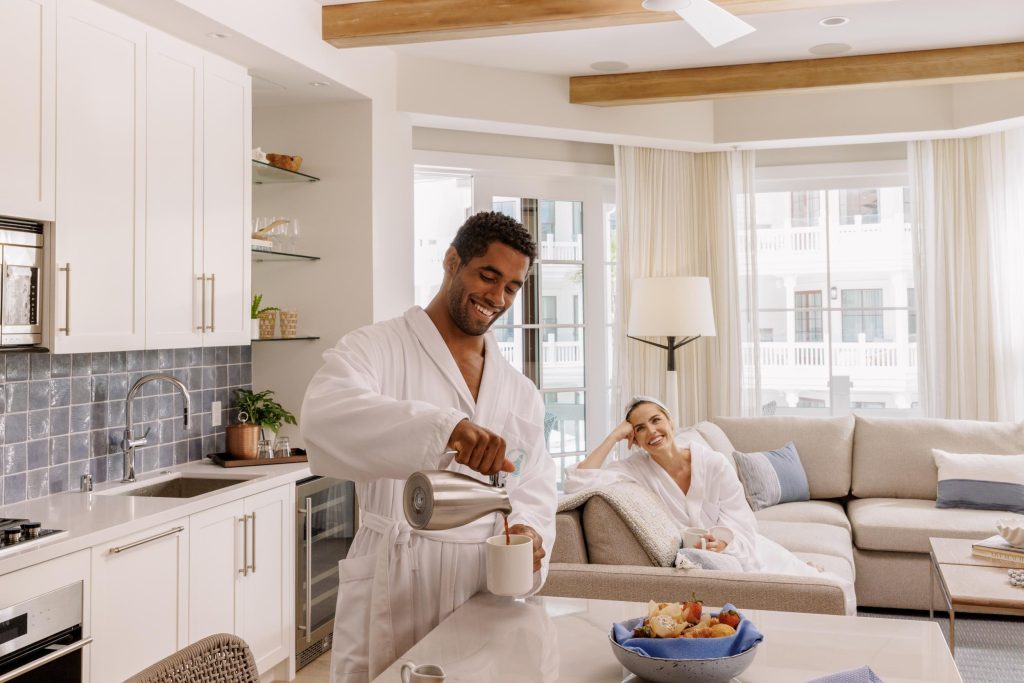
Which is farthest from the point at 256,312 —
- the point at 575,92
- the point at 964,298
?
the point at 964,298

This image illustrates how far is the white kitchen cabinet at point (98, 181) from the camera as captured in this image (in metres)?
2.50

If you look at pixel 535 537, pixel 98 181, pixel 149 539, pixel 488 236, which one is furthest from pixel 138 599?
pixel 488 236

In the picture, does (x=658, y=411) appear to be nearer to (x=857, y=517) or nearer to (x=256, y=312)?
(x=857, y=517)

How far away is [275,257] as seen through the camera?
396 cm

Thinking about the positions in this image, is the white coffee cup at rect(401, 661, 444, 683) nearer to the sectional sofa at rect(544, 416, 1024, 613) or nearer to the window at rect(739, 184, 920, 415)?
the sectional sofa at rect(544, 416, 1024, 613)

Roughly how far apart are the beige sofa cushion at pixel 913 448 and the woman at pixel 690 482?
1.41 m

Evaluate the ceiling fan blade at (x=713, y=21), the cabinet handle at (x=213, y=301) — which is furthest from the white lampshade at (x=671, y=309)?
the cabinet handle at (x=213, y=301)

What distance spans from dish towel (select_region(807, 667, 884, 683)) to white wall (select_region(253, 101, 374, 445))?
305 centimetres

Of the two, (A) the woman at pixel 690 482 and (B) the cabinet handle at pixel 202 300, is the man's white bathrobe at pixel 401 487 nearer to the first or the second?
(A) the woman at pixel 690 482

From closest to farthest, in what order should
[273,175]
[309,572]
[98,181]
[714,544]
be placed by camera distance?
[98,181], [714,544], [309,572], [273,175]

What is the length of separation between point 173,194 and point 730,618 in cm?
241

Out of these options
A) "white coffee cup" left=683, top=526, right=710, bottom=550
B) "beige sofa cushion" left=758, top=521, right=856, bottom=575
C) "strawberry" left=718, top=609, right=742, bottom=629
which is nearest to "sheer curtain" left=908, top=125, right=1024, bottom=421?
"beige sofa cushion" left=758, top=521, right=856, bottom=575

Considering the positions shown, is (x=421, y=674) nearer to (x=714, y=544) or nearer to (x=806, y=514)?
(x=714, y=544)

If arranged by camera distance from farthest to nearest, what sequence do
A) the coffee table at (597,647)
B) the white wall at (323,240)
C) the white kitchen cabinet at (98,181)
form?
the white wall at (323,240), the white kitchen cabinet at (98,181), the coffee table at (597,647)
